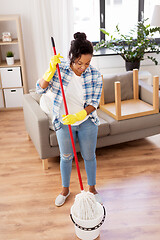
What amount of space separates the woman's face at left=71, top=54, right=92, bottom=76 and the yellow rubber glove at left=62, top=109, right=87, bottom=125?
265 mm

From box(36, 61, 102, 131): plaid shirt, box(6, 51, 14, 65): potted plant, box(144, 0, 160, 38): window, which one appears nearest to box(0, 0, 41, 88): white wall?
box(6, 51, 14, 65): potted plant

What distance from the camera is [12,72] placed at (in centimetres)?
412

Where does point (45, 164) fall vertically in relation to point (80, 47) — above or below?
below

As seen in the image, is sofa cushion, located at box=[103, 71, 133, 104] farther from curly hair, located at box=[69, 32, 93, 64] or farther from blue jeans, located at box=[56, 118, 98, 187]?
curly hair, located at box=[69, 32, 93, 64]

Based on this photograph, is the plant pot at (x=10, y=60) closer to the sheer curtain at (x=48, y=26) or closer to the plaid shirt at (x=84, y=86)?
the sheer curtain at (x=48, y=26)

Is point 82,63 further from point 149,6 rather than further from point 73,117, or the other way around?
point 149,6

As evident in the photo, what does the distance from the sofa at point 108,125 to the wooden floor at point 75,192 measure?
0.54 ft

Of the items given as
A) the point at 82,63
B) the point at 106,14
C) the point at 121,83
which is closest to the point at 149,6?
the point at 106,14

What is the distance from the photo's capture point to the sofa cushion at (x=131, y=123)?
287cm

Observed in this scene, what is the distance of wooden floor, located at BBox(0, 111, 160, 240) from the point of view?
208cm

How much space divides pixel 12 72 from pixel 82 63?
7.91 feet

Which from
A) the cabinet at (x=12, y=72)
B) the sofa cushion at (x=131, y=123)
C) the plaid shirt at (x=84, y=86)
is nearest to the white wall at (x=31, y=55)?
the cabinet at (x=12, y=72)

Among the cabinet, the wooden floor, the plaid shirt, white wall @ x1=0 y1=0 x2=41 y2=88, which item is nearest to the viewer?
the plaid shirt

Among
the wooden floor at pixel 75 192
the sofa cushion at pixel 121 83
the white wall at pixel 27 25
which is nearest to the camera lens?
the wooden floor at pixel 75 192
